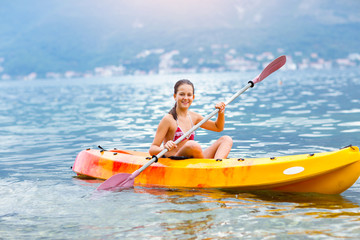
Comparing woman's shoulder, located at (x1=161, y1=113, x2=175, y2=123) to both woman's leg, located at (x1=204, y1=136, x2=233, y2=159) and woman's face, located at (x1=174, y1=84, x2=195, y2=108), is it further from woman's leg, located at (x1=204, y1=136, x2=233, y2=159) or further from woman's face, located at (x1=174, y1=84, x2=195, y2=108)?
woman's leg, located at (x1=204, y1=136, x2=233, y2=159)

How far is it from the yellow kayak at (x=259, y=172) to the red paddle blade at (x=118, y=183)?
9.6 inches

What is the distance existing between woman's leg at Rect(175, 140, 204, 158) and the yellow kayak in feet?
0.34

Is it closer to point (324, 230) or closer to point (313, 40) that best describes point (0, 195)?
point (324, 230)

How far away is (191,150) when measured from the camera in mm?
6383

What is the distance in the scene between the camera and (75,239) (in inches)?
180

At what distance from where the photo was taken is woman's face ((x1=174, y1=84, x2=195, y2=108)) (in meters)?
6.30

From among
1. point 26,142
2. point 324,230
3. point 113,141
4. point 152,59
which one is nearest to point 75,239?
point 324,230

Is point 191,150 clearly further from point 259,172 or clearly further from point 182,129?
point 259,172

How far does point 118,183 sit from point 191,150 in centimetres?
113

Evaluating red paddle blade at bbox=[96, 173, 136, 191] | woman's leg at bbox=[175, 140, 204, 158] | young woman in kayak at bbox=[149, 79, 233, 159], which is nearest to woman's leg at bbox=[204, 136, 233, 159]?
young woman in kayak at bbox=[149, 79, 233, 159]

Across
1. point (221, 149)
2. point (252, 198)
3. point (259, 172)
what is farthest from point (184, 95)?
point (252, 198)

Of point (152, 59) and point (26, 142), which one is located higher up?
point (152, 59)

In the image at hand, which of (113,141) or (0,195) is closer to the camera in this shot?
(0,195)

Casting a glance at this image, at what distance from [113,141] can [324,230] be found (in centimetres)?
786
